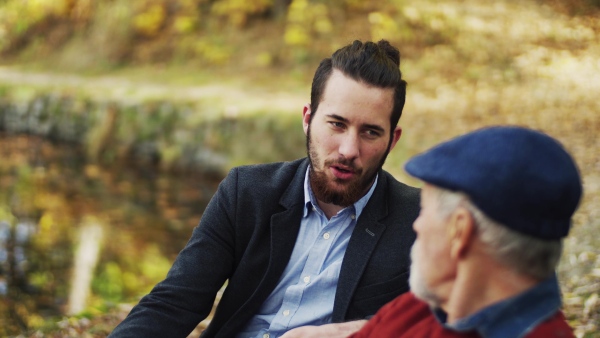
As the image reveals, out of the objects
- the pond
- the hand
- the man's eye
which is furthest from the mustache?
the pond

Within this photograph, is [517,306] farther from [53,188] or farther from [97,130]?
[97,130]

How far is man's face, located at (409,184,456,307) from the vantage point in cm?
158

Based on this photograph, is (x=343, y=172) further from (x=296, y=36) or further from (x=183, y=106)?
(x=296, y=36)

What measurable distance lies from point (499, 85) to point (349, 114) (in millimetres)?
9493

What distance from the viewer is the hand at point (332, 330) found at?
2352 mm

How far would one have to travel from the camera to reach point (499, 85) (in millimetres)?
11461

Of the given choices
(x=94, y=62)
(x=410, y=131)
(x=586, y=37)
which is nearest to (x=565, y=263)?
(x=410, y=131)

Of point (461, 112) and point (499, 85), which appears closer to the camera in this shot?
point (461, 112)

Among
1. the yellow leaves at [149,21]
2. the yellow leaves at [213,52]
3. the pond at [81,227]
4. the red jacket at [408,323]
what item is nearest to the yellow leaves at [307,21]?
the yellow leaves at [213,52]

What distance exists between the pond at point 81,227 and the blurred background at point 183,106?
1.1 inches

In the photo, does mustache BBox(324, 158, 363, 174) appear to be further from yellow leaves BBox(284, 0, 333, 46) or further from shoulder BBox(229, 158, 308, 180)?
yellow leaves BBox(284, 0, 333, 46)

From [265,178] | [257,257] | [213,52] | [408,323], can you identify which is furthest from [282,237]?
[213,52]

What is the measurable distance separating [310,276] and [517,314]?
1.29 m

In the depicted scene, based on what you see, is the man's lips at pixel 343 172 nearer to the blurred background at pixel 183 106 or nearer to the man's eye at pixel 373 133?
the man's eye at pixel 373 133
